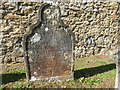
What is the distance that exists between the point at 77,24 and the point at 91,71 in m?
2.27

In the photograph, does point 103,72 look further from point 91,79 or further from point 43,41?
point 43,41

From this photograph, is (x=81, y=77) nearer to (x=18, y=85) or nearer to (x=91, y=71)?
(x=91, y=71)

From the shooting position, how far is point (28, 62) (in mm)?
3734

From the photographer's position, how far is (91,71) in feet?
15.4

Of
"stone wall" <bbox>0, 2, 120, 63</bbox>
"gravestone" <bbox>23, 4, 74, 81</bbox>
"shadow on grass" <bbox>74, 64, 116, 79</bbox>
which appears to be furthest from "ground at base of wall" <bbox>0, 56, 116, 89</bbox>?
"stone wall" <bbox>0, 2, 120, 63</bbox>

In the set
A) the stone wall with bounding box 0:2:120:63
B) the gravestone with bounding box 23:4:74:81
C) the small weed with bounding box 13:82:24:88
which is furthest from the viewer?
the stone wall with bounding box 0:2:120:63

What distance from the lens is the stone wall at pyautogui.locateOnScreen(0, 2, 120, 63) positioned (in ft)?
17.9

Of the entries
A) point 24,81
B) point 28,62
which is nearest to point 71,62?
point 28,62

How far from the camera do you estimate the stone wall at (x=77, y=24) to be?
5453 mm

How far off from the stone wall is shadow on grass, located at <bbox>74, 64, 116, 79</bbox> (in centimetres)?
150

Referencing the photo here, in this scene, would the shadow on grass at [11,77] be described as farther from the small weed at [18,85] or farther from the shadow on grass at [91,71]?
the shadow on grass at [91,71]

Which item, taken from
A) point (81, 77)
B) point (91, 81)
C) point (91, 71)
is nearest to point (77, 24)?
point (91, 71)

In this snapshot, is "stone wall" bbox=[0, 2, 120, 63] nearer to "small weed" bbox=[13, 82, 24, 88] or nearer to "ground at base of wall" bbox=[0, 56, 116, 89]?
"ground at base of wall" bbox=[0, 56, 116, 89]

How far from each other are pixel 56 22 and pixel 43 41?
1.91 feet
